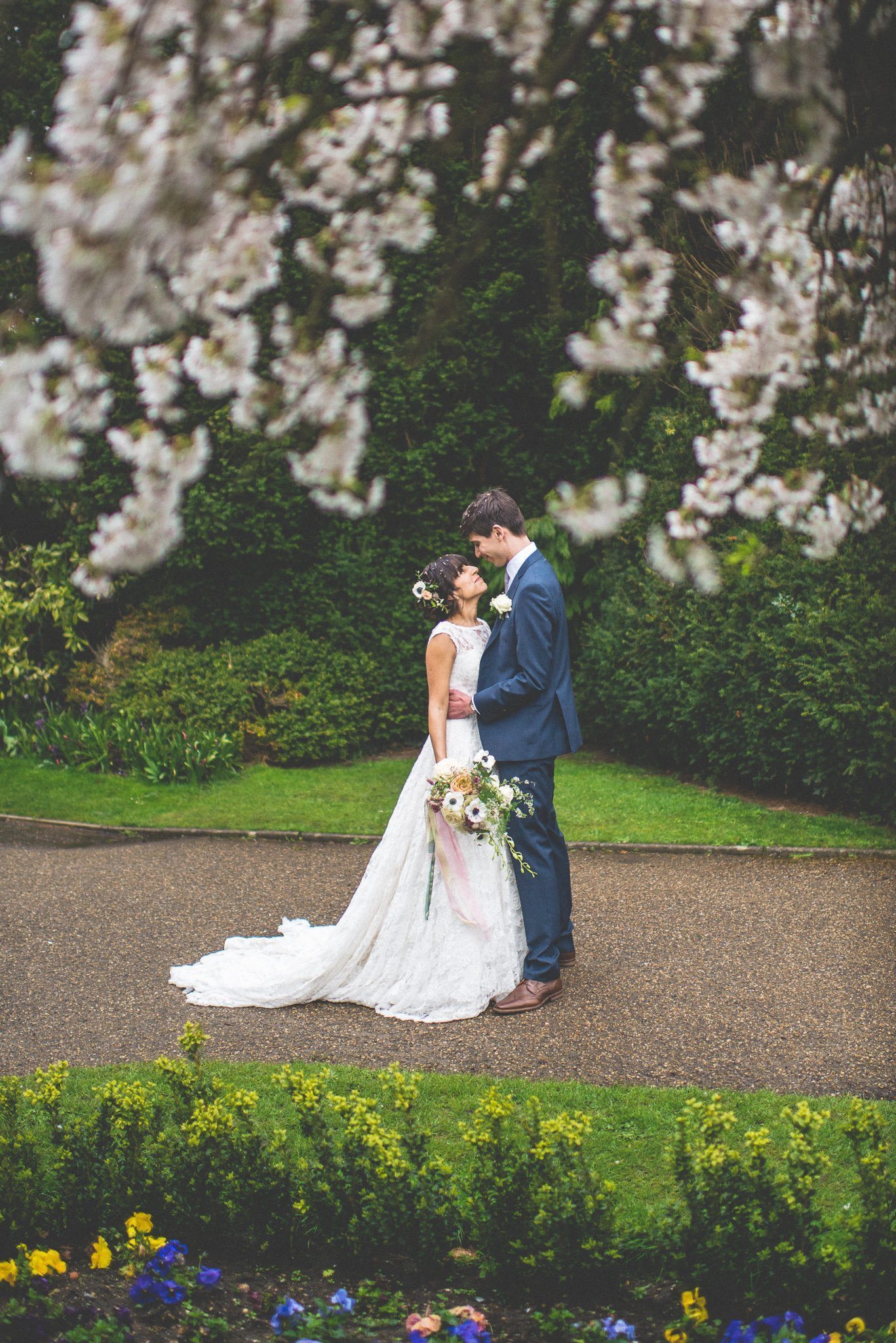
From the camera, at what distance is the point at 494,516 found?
173 inches

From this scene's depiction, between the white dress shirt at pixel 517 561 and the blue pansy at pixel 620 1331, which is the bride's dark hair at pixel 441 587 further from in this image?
the blue pansy at pixel 620 1331

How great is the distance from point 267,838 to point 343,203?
554 cm

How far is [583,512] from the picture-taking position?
9.87ft

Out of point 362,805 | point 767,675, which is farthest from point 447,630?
point 767,675

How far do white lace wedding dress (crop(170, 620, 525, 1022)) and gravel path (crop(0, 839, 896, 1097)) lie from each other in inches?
4.0

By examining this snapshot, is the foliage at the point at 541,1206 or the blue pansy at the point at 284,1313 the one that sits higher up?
the foliage at the point at 541,1206

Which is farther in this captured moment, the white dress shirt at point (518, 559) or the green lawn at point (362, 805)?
the green lawn at point (362, 805)

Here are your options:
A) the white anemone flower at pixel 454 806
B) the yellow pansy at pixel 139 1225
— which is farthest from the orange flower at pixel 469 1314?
the white anemone flower at pixel 454 806

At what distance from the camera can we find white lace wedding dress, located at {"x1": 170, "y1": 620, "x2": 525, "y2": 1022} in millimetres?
4520

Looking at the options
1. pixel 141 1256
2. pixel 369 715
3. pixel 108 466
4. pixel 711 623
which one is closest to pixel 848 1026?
pixel 141 1256

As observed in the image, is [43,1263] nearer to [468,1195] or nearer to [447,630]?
[468,1195]

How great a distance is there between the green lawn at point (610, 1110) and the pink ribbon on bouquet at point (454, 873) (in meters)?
0.81

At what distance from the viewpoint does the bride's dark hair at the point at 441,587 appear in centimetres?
462

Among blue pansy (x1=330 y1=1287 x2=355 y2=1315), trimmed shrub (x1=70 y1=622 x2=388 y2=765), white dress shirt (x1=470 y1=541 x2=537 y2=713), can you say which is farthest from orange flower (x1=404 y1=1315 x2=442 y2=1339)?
trimmed shrub (x1=70 y1=622 x2=388 y2=765)
